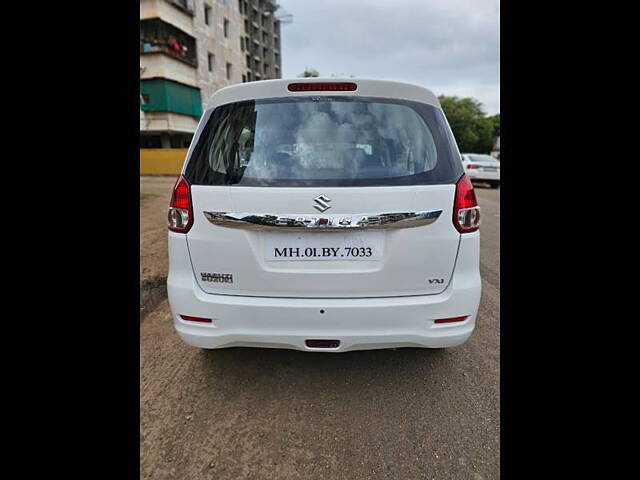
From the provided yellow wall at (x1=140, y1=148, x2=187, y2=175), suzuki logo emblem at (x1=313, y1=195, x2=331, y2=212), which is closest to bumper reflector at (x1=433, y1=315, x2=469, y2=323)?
suzuki logo emblem at (x1=313, y1=195, x2=331, y2=212)

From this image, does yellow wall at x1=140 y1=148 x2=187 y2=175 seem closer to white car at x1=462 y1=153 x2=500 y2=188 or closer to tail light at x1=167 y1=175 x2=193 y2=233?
white car at x1=462 y1=153 x2=500 y2=188

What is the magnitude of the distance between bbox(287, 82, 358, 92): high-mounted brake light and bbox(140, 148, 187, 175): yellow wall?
2307cm

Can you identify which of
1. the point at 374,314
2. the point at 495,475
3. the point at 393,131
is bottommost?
the point at 495,475

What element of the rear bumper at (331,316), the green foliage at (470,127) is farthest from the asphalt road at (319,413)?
the green foliage at (470,127)

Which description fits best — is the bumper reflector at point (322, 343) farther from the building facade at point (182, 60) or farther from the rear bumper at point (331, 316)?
the building facade at point (182, 60)

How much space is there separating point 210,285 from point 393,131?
1.28 metres

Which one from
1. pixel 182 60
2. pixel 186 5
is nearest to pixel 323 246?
pixel 182 60

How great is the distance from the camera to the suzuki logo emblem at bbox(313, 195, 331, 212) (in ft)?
5.66
